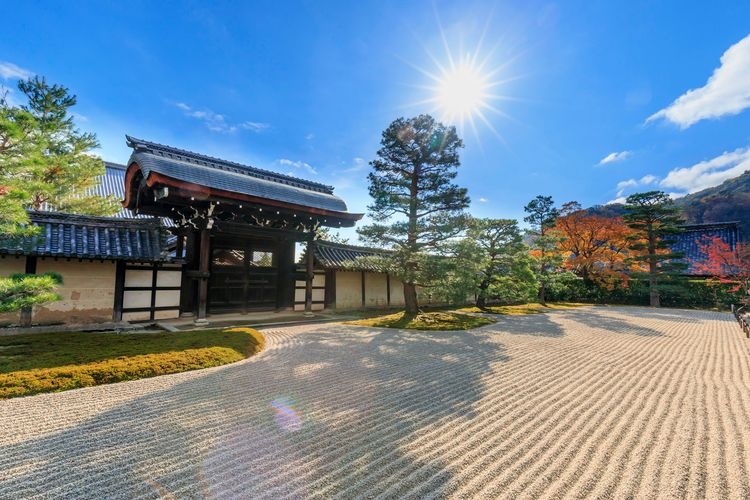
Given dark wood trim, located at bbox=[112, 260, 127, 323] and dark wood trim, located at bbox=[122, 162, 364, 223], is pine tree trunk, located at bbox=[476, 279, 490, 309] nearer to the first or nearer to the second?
dark wood trim, located at bbox=[122, 162, 364, 223]

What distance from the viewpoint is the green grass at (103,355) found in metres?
3.96

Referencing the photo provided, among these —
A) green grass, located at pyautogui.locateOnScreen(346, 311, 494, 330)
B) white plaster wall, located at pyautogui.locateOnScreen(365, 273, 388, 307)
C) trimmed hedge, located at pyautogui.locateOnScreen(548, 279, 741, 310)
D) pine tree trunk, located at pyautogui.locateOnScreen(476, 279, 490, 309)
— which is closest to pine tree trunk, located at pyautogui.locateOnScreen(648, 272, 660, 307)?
trimmed hedge, located at pyautogui.locateOnScreen(548, 279, 741, 310)

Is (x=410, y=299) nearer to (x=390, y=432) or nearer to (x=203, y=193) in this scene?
(x=203, y=193)

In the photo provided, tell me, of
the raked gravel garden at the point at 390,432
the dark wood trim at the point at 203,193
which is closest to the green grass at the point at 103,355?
the raked gravel garden at the point at 390,432

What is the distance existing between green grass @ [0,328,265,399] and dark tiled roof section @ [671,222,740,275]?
2685 cm

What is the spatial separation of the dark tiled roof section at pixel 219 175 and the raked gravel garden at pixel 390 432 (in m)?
6.08

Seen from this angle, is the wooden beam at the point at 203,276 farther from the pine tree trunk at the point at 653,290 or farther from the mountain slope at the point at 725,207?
the mountain slope at the point at 725,207

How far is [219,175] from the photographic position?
31.8 feet

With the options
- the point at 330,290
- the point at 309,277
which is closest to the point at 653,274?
the point at 330,290

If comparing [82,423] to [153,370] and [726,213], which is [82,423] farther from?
[726,213]

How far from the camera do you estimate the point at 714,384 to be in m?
4.38

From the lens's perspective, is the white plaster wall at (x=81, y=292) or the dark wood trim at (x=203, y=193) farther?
the dark wood trim at (x=203, y=193)

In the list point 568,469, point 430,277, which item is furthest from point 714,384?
point 430,277

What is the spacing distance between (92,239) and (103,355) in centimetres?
440
